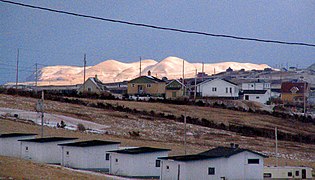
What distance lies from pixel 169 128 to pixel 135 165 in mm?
31086

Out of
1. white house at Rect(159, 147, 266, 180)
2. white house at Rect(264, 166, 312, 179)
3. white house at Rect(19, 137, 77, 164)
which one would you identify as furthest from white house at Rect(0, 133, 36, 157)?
white house at Rect(264, 166, 312, 179)

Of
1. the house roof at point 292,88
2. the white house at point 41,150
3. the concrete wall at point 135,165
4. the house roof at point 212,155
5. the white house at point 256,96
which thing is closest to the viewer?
the house roof at point 212,155

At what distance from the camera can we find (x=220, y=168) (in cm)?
3728

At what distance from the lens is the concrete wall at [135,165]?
38125 mm

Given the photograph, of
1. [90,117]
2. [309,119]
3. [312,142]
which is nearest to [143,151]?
[90,117]

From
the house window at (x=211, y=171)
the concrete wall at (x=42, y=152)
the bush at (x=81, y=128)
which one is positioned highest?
the bush at (x=81, y=128)

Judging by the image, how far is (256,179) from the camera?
129ft

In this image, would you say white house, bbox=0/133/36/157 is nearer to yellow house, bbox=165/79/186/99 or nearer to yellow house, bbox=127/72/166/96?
yellow house, bbox=127/72/166/96

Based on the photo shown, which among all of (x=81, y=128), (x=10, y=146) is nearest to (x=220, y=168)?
(x=10, y=146)

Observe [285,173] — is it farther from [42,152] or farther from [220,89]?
[220,89]

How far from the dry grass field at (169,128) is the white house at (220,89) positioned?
25.9 m

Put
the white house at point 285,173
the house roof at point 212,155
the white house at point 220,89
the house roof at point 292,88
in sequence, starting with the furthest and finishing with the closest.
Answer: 1. the house roof at point 292,88
2. the white house at point 220,89
3. the white house at point 285,173
4. the house roof at point 212,155

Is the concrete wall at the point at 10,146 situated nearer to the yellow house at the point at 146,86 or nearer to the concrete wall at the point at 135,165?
the concrete wall at the point at 135,165

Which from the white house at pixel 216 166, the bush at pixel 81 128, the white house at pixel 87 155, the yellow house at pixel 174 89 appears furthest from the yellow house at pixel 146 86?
the white house at pixel 216 166
